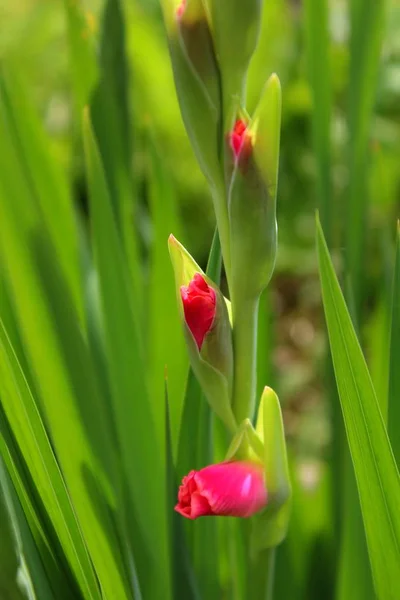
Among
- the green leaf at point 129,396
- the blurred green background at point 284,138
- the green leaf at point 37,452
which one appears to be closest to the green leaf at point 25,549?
the green leaf at point 37,452

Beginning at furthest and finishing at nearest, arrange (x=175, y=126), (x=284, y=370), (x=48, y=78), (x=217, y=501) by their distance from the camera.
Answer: (x=48, y=78) < (x=175, y=126) < (x=284, y=370) < (x=217, y=501)

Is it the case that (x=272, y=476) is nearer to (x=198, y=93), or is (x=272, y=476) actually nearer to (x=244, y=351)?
(x=244, y=351)

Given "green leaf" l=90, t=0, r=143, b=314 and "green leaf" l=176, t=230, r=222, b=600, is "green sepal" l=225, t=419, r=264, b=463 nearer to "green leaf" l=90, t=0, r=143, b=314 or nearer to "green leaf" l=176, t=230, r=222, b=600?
"green leaf" l=176, t=230, r=222, b=600

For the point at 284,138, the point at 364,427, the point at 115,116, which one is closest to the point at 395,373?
the point at 364,427

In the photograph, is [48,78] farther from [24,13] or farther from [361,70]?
[361,70]

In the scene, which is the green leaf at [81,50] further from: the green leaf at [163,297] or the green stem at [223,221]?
the green stem at [223,221]

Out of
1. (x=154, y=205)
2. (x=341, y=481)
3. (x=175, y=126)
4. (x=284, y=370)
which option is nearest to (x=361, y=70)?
(x=154, y=205)

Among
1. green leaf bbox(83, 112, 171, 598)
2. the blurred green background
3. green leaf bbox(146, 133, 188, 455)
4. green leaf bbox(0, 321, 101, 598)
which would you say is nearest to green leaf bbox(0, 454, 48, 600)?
green leaf bbox(0, 321, 101, 598)
